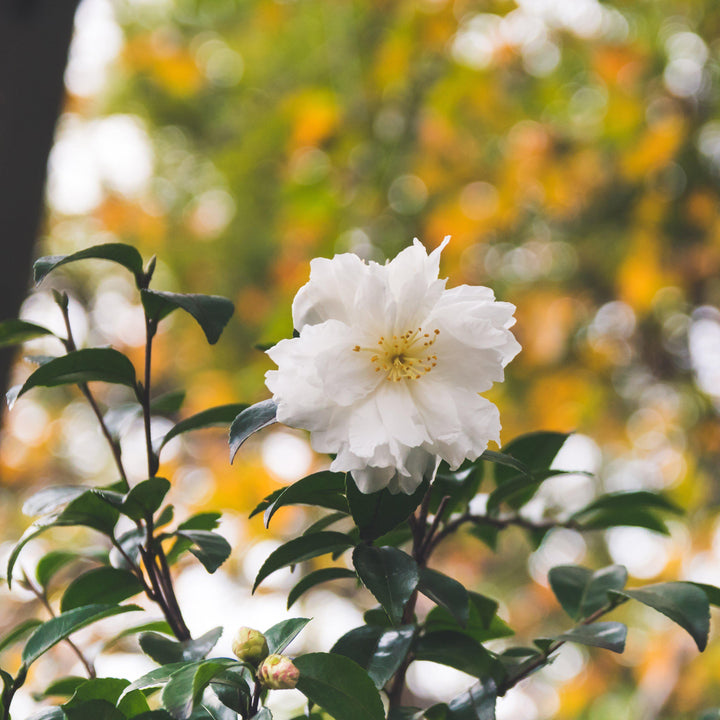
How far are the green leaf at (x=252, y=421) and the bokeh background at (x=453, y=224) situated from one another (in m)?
1.45

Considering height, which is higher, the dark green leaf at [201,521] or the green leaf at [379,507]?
the green leaf at [379,507]

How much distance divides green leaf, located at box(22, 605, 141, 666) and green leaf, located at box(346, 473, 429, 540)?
0.14 m

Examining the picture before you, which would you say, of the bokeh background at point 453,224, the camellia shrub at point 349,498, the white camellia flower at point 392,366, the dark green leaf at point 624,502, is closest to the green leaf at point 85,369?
the camellia shrub at point 349,498

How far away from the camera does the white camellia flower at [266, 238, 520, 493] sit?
1.20 ft

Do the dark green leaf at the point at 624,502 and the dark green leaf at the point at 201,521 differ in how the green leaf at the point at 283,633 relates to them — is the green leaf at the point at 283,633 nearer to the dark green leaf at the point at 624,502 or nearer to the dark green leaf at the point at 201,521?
the dark green leaf at the point at 201,521

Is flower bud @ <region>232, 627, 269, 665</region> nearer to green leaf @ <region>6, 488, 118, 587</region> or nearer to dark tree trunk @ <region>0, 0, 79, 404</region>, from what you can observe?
green leaf @ <region>6, 488, 118, 587</region>

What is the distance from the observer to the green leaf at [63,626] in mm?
398

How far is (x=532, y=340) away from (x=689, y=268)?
1.76ft

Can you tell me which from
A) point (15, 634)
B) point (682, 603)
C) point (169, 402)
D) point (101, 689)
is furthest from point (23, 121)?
point (682, 603)

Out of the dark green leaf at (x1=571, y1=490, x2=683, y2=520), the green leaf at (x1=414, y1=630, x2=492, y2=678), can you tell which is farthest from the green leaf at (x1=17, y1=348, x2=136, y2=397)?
the dark green leaf at (x1=571, y1=490, x2=683, y2=520)

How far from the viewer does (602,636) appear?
1.31ft

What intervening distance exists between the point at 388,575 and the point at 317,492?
0.20ft

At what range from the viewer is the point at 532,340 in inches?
97.9

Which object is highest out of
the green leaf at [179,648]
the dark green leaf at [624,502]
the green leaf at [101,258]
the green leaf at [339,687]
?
the green leaf at [101,258]
